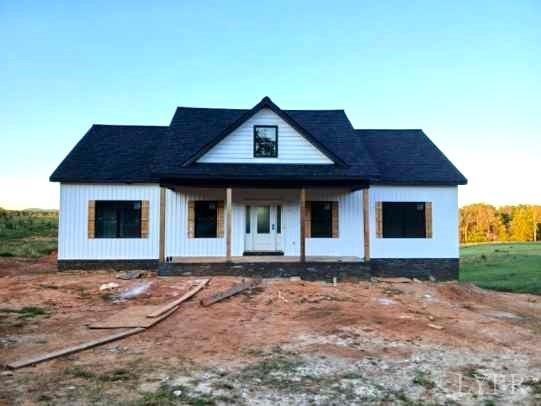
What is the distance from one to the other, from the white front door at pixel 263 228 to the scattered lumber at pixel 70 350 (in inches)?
322

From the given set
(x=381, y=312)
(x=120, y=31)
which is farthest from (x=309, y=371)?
(x=120, y=31)

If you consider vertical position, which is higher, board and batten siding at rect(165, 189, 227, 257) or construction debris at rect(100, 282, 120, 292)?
board and batten siding at rect(165, 189, 227, 257)

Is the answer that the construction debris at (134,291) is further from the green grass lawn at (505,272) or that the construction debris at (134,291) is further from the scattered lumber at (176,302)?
the green grass lawn at (505,272)

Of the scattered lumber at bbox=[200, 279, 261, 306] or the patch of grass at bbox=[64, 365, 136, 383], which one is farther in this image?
the scattered lumber at bbox=[200, 279, 261, 306]

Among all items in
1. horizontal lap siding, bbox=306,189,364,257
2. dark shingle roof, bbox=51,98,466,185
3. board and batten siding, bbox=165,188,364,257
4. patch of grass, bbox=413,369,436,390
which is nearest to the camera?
patch of grass, bbox=413,369,436,390

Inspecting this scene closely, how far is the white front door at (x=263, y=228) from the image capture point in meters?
14.8

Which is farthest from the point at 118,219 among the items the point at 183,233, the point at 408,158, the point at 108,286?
the point at 408,158

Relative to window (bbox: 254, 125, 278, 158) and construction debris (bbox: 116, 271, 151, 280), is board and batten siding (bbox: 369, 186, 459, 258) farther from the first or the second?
construction debris (bbox: 116, 271, 151, 280)

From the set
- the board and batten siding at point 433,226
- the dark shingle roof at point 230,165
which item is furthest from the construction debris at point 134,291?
the board and batten siding at point 433,226

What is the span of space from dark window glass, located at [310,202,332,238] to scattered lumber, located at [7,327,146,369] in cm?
902

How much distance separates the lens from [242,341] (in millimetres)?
6297

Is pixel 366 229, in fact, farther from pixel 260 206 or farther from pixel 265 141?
pixel 265 141

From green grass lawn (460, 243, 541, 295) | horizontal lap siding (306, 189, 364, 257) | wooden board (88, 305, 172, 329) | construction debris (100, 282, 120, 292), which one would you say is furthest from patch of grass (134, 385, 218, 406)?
green grass lawn (460, 243, 541, 295)

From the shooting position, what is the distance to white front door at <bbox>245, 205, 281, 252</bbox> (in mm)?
14766
